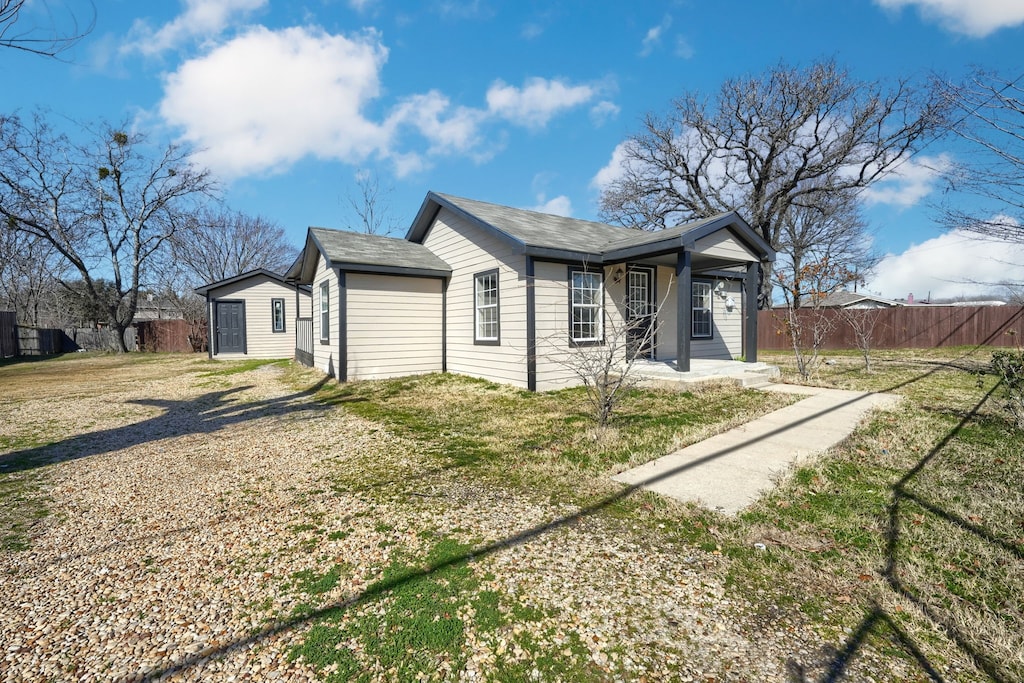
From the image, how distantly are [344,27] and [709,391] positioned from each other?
36.3 feet

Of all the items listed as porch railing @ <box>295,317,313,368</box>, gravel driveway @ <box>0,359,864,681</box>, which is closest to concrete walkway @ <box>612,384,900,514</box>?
gravel driveway @ <box>0,359,864,681</box>

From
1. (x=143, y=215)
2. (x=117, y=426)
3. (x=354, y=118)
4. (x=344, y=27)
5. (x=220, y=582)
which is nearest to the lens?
(x=220, y=582)

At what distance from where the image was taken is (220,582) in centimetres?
262

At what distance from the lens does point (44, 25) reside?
4457 millimetres

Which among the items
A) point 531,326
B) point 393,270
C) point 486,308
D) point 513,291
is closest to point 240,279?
point 393,270

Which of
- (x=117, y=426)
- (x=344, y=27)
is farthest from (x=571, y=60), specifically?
(x=117, y=426)

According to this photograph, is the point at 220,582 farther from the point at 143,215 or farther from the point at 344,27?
the point at 143,215

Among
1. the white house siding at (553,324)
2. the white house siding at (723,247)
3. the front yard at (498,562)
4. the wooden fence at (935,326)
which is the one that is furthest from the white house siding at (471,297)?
the wooden fence at (935,326)

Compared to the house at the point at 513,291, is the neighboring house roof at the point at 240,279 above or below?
above

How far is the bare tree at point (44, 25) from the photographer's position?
4289 mm

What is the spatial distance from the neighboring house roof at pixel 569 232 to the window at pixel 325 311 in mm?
2814

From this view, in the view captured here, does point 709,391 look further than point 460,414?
Yes

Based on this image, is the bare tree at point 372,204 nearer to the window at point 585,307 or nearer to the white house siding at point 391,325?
the white house siding at point 391,325

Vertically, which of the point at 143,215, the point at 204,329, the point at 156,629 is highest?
the point at 143,215
